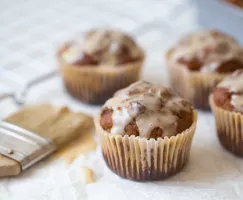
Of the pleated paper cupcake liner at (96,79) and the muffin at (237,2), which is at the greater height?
the muffin at (237,2)

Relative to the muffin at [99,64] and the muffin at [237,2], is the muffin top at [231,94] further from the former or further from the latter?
the muffin at [237,2]

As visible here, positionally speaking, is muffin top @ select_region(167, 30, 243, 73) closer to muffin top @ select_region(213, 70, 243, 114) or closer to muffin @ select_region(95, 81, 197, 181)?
muffin top @ select_region(213, 70, 243, 114)

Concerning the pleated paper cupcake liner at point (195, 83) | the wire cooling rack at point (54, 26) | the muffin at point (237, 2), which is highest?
the muffin at point (237, 2)

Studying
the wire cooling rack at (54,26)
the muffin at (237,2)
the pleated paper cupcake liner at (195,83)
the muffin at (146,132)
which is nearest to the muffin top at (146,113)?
the muffin at (146,132)

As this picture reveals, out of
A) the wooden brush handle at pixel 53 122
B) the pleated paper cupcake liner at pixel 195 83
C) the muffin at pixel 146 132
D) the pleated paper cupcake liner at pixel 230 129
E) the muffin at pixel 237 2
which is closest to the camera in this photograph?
the muffin at pixel 146 132

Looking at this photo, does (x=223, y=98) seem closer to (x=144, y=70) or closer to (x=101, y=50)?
(x=101, y=50)

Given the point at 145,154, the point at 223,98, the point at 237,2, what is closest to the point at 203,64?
the point at 223,98

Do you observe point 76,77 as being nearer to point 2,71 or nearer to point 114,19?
point 2,71

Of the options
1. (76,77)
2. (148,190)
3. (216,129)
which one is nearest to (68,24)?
(76,77)
